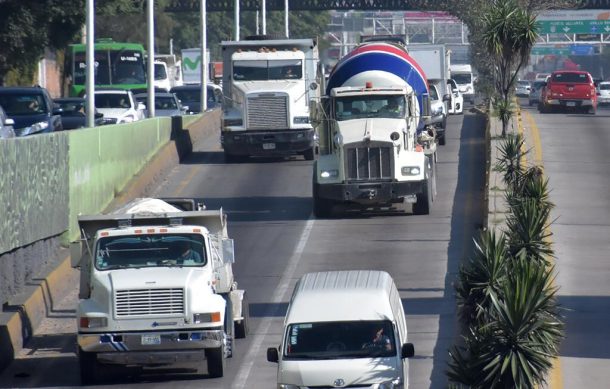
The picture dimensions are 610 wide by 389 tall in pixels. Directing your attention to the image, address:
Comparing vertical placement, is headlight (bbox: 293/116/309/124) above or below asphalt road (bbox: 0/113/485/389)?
above

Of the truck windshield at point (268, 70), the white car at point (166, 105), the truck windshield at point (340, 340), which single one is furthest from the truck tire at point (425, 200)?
the white car at point (166, 105)

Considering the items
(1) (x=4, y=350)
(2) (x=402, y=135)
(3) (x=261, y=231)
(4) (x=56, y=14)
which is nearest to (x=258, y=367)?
(1) (x=4, y=350)

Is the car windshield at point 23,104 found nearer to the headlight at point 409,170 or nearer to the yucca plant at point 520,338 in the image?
the headlight at point 409,170

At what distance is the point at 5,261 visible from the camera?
19906 millimetres

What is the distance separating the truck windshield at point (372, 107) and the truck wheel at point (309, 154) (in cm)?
962

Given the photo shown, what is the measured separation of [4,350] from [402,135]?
12727 millimetres

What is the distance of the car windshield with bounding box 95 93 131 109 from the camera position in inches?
1710

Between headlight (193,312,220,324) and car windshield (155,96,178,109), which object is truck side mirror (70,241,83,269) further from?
car windshield (155,96,178,109)

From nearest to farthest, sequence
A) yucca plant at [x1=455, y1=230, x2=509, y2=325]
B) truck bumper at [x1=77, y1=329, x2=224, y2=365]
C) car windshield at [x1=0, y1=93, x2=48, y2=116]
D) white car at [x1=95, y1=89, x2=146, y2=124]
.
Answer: yucca plant at [x1=455, y1=230, x2=509, y2=325]
truck bumper at [x1=77, y1=329, x2=224, y2=365]
car windshield at [x1=0, y1=93, x2=48, y2=116]
white car at [x1=95, y1=89, x2=146, y2=124]

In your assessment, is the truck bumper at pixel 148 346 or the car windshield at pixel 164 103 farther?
the car windshield at pixel 164 103

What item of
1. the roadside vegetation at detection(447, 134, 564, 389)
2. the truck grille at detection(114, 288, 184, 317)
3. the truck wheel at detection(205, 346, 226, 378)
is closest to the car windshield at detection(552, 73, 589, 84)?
the roadside vegetation at detection(447, 134, 564, 389)

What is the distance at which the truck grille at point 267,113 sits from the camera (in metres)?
38.4

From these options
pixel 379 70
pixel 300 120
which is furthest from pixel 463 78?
pixel 379 70

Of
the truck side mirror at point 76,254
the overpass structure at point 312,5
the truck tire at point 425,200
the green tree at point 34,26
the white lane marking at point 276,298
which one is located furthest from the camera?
the overpass structure at point 312,5
